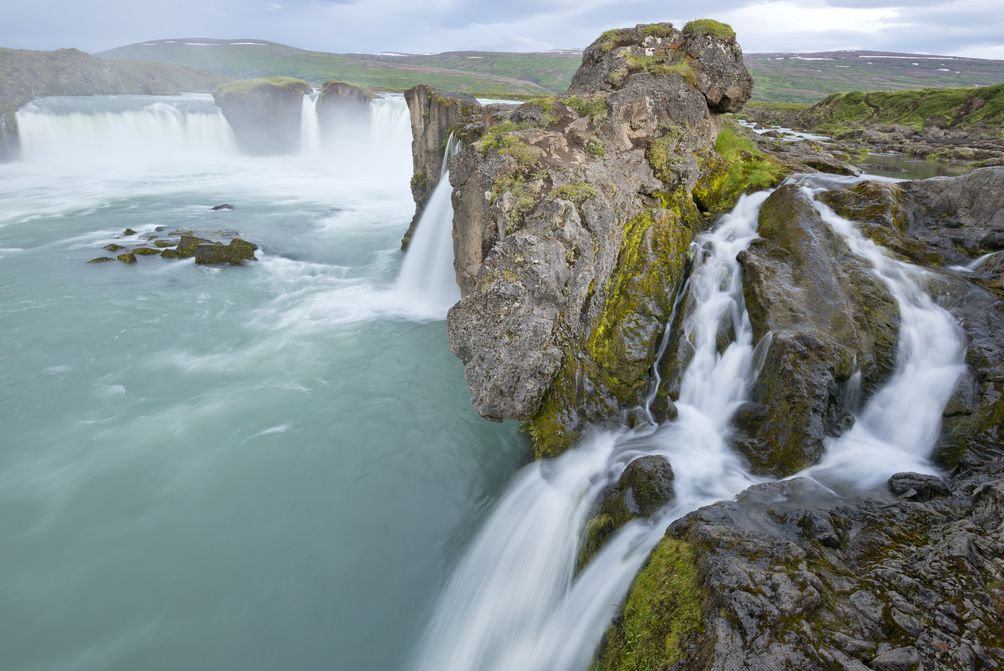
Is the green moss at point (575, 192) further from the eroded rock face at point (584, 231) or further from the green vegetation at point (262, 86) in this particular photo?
the green vegetation at point (262, 86)

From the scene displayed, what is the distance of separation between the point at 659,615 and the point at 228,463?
311 inches

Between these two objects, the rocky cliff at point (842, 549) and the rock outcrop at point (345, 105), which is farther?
the rock outcrop at point (345, 105)

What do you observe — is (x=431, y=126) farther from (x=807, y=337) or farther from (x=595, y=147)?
(x=807, y=337)

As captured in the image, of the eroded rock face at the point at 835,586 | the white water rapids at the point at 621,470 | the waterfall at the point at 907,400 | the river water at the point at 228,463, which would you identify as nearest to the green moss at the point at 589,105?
the white water rapids at the point at 621,470

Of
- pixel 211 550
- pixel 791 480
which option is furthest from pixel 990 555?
pixel 211 550

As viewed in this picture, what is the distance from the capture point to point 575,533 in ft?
21.9

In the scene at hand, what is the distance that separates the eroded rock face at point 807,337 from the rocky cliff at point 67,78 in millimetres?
61529

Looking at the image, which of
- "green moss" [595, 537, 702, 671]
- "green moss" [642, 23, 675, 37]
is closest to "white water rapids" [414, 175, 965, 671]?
"green moss" [595, 537, 702, 671]

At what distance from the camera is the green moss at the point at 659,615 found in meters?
3.97

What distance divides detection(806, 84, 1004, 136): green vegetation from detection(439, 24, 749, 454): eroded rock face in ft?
125

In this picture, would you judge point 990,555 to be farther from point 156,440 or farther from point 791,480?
→ point 156,440

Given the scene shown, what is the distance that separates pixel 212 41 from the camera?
18100 centimetres

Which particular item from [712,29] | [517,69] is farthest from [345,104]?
[517,69]

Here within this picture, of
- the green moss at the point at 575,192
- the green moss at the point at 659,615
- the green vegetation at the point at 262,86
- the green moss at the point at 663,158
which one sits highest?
the green vegetation at the point at 262,86
